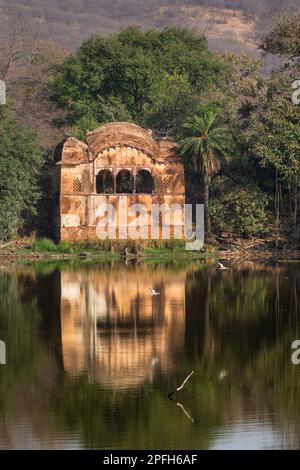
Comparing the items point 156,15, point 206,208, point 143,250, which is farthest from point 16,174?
point 156,15

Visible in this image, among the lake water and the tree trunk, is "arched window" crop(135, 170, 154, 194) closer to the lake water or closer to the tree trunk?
the tree trunk

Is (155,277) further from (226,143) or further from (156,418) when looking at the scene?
(156,418)

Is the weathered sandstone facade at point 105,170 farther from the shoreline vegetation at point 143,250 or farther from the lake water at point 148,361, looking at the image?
the lake water at point 148,361

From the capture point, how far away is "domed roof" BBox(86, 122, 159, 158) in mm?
55719

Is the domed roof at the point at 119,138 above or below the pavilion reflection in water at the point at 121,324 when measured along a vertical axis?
above

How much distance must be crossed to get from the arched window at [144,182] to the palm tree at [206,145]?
218cm

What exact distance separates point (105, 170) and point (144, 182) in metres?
2.47

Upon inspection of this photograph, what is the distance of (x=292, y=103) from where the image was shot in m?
56.6

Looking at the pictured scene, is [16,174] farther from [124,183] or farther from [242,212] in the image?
[242,212]

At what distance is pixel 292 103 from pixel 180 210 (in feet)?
22.2

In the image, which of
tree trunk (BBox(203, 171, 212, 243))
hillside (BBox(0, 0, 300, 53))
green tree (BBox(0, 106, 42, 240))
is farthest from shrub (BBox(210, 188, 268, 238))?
hillside (BBox(0, 0, 300, 53))

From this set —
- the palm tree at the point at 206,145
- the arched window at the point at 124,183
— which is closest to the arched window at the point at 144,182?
the arched window at the point at 124,183

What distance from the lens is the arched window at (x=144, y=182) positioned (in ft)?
189
